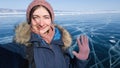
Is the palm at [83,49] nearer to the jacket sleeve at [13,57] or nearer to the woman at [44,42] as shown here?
the woman at [44,42]

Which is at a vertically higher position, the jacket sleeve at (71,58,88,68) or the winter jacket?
the winter jacket

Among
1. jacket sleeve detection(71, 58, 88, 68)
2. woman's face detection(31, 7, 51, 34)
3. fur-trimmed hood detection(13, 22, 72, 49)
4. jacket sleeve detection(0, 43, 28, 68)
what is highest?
woman's face detection(31, 7, 51, 34)

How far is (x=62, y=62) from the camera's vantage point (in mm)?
2100

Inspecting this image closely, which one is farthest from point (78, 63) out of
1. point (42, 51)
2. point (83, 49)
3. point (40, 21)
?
point (40, 21)

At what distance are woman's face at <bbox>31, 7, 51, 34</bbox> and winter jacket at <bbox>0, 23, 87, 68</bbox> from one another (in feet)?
0.20

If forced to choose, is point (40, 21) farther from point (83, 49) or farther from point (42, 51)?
point (83, 49)

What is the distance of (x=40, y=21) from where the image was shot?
2.04 metres

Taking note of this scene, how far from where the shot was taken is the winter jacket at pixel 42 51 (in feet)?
6.57

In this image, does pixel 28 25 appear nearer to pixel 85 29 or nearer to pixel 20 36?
pixel 20 36

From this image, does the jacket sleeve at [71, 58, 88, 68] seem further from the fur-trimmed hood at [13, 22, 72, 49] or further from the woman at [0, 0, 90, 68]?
the fur-trimmed hood at [13, 22, 72, 49]

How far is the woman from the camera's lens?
2023 millimetres

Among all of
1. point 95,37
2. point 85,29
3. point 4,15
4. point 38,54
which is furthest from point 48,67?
point 4,15

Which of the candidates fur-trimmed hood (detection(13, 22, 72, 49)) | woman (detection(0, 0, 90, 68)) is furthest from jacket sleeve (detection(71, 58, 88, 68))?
fur-trimmed hood (detection(13, 22, 72, 49))

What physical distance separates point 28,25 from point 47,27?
186 mm
